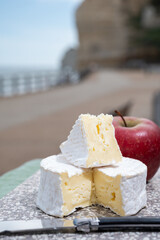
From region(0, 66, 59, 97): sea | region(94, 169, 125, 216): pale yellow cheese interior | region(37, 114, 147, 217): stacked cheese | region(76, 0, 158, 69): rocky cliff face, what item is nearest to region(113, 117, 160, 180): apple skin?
region(37, 114, 147, 217): stacked cheese

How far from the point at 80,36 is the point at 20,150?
39886 millimetres

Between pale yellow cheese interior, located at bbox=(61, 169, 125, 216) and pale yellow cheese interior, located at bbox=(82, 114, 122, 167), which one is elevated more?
pale yellow cheese interior, located at bbox=(82, 114, 122, 167)

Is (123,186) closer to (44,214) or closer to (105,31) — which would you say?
(44,214)

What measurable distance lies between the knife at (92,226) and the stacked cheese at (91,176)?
0.52 feet

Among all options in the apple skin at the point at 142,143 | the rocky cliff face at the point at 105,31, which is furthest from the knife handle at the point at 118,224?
the rocky cliff face at the point at 105,31

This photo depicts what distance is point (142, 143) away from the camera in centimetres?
233

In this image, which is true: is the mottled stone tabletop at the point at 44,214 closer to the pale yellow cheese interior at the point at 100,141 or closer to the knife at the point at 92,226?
the knife at the point at 92,226

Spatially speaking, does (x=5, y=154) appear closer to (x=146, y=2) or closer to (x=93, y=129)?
(x=93, y=129)

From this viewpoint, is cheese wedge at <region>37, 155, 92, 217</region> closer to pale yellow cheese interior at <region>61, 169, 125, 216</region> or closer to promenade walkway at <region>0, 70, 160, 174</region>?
pale yellow cheese interior at <region>61, 169, 125, 216</region>

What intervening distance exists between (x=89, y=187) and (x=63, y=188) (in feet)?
0.60

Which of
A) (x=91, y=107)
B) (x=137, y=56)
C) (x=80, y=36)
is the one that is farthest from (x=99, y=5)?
(x=91, y=107)

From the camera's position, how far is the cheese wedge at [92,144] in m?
1.88

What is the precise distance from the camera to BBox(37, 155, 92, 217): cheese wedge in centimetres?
186

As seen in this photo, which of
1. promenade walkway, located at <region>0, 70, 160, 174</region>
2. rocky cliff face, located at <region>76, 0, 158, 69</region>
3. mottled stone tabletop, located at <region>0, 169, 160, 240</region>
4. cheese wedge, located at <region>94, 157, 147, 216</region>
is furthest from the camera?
rocky cliff face, located at <region>76, 0, 158, 69</region>
